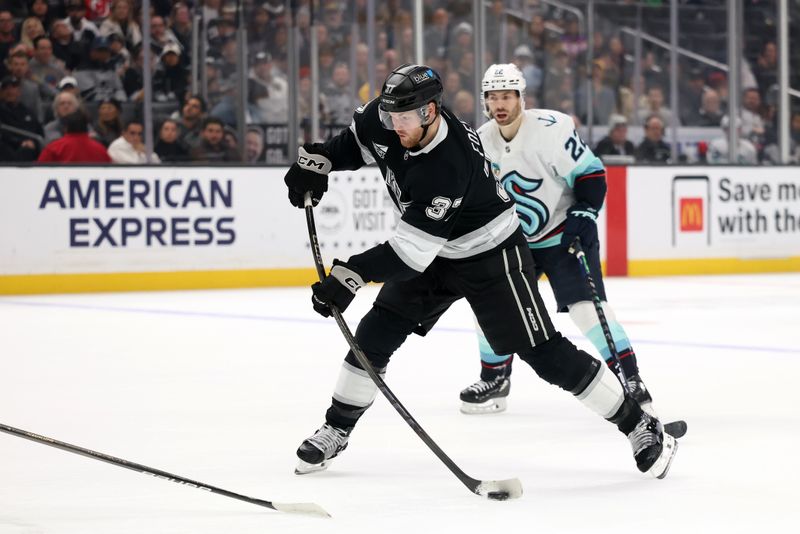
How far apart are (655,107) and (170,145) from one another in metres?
4.60

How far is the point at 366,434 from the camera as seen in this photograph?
3.89 m

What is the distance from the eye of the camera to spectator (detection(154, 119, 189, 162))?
9.73 meters

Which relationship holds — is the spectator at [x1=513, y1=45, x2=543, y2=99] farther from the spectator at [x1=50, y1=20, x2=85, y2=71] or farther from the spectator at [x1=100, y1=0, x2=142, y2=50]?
the spectator at [x1=50, y1=20, x2=85, y2=71]

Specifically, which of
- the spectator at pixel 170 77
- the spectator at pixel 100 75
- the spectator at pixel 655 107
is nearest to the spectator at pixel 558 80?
the spectator at pixel 655 107

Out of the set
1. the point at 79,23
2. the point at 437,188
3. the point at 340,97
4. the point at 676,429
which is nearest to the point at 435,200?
the point at 437,188

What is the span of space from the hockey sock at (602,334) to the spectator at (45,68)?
6284 millimetres

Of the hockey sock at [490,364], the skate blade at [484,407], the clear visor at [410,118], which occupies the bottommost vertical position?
the skate blade at [484,407]

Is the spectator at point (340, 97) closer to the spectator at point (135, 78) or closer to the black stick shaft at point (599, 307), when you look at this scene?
the spectator at point (135, 78)

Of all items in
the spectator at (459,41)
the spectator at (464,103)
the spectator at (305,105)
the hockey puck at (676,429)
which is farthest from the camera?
the spectator at (459,41)

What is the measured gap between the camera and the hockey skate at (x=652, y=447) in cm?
322

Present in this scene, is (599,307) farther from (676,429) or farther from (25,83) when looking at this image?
(25,83)

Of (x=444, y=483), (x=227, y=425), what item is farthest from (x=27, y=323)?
(x=444, y=483)

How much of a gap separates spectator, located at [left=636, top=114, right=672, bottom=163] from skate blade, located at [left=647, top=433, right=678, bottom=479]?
8518mm

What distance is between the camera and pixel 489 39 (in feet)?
37.1
